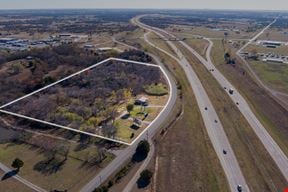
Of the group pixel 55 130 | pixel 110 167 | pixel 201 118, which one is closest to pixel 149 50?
pixel 201 118

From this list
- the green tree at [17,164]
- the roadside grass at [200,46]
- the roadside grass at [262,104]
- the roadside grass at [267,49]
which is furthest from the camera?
the roadside grass at [267,49]

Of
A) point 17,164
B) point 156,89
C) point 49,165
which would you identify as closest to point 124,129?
point 49,165

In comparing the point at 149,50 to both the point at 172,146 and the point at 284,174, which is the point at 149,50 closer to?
the point at 172,146

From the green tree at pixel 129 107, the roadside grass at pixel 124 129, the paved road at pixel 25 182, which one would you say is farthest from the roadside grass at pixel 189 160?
the paved road at pixel 25 182

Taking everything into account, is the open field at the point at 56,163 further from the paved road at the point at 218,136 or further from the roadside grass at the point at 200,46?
the roadside grass at the point at 200,46

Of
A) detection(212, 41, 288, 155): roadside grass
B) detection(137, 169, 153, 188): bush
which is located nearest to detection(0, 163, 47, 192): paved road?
detection(137, 169, 153, 188): bush
